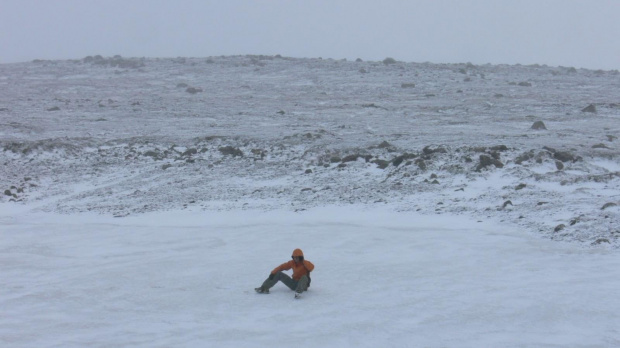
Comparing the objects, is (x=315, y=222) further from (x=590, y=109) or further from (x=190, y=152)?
(x=590, y=109)

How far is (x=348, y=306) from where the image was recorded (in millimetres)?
9531

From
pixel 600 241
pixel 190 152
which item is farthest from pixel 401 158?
pixel 600 241

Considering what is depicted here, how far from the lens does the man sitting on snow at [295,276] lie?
10.1 metres

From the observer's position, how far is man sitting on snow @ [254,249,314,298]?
33.0ft

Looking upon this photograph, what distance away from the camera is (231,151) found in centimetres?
2189

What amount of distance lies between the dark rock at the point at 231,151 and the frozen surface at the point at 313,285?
615 cm

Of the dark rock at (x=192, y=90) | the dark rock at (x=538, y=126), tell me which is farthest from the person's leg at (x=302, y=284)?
the dark rock at (x=192, y=90)

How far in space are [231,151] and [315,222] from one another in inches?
293

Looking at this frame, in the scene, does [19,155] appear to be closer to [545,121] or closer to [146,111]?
[146,111]

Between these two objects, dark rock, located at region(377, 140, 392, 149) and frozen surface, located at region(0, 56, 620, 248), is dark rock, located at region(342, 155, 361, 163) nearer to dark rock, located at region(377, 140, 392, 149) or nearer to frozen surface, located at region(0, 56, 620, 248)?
frozen surface, located at region(0, 56, 620, 248)

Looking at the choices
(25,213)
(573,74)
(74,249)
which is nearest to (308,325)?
(74,249)

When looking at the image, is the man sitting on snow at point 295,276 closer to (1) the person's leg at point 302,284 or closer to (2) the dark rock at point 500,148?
(1) the person's leg at point 302,284

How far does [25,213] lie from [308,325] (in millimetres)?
11097

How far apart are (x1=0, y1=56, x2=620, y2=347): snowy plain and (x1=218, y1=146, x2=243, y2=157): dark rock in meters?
0.27
